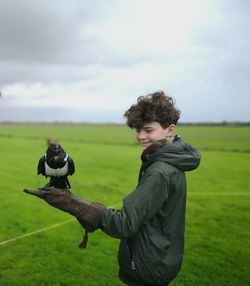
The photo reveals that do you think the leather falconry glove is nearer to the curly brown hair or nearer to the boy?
the boy

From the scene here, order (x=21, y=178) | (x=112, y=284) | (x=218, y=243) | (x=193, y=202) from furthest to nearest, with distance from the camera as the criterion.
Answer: (x=21, y=178) < (x=193, y=202) < (x=218, y=243) < (x=112, y=284)

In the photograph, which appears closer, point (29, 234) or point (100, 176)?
point (29, 234)

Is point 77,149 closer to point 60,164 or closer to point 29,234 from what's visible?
point 29,234

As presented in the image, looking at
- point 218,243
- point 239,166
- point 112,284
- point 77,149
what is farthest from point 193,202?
point 77,149

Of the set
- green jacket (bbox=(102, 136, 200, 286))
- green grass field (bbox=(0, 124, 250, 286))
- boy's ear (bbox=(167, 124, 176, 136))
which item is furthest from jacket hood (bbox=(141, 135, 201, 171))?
green grass field (bbox=(0, 124, 250, 286))

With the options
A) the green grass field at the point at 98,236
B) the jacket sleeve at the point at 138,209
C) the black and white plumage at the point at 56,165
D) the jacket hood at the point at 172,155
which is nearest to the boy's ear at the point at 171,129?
the jacket hood at the point at 172,155

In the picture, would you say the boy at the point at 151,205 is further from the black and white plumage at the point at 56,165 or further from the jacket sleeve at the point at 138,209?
the black and white plumage at the point at 56,165

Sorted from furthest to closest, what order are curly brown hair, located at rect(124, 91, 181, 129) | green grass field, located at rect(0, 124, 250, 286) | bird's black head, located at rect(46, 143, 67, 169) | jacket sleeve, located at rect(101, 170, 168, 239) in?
green grass field, located at rect(0, 124, 250, 286), curly brown hair, located at rect(124, 91, 181, 129), bird's black head, located at rect(46, 143, 67, 169), jacket sleeve, located at rect(101, 170, 168, 239)

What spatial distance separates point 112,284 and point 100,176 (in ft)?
32.0

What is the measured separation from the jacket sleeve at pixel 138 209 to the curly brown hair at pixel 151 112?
49 cm

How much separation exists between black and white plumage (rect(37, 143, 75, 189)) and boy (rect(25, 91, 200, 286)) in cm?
16

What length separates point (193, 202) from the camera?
1250 cm

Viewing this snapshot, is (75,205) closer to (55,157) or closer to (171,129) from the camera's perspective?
(55,157)

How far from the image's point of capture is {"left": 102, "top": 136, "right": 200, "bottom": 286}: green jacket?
273 centimetres
